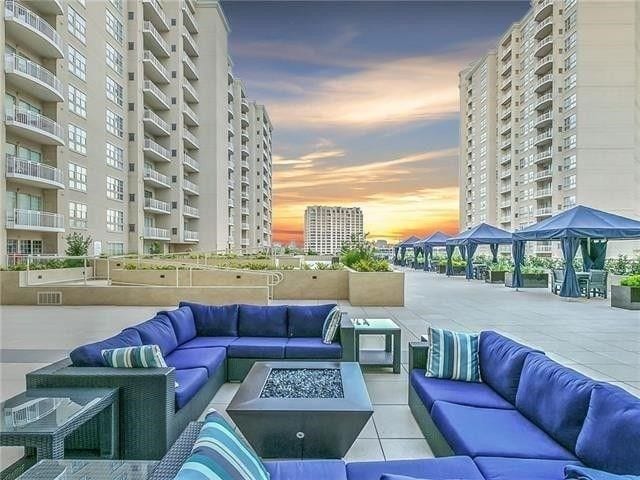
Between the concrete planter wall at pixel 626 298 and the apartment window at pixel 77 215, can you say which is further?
the apartment window at pixel 77 215

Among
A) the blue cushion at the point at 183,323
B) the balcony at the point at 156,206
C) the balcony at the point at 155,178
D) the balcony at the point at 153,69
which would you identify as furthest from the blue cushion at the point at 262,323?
the balcony at the point at 153,69

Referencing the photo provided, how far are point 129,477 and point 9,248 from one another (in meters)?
20.6

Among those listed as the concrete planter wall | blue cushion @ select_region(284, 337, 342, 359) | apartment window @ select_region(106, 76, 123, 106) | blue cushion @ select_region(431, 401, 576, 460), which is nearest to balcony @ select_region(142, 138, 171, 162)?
apartment window @ select_region(106, 76, 123, 106)

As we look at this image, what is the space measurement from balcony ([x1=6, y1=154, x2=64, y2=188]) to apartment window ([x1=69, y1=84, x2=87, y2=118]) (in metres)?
3.81

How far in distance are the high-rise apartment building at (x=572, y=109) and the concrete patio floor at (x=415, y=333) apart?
2565 centimetres

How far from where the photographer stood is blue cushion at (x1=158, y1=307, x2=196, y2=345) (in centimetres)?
504

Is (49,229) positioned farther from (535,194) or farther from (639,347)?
(535,194)

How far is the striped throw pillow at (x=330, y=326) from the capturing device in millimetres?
5219

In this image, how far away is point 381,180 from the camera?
30.2m

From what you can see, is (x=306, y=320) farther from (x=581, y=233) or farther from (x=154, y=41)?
(x=154, y=41)

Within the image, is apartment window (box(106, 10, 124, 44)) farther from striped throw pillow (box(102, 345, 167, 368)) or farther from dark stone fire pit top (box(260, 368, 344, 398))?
dark stone fire pit top (box(260, 368, 344, 398))

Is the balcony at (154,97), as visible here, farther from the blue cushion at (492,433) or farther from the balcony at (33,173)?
the blue cushion at (492,433)

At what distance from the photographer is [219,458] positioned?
166 centimetres

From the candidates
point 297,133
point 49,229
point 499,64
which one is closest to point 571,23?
point 499,64
